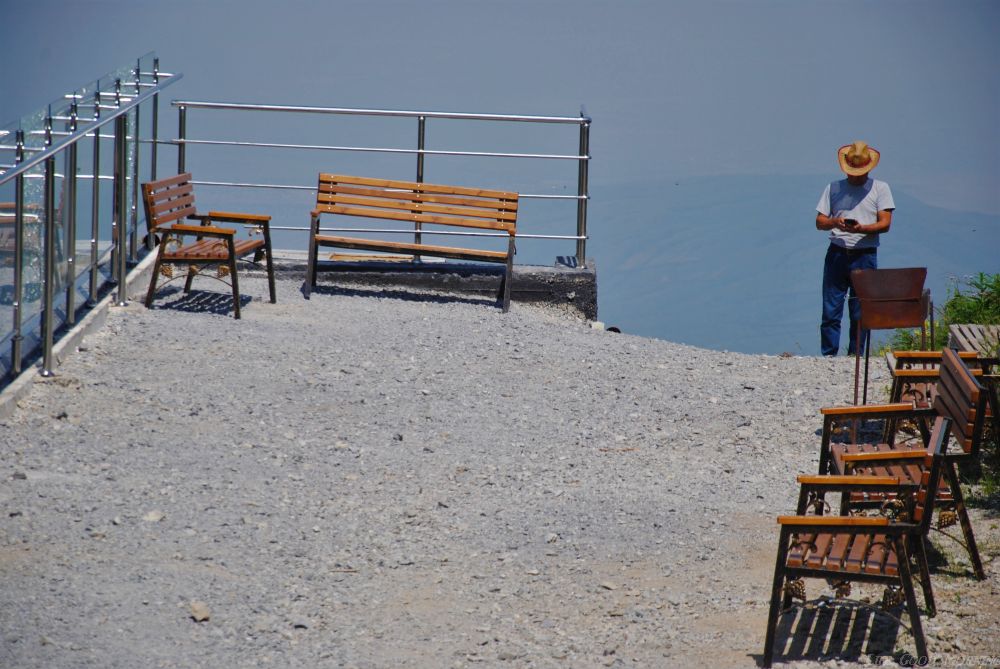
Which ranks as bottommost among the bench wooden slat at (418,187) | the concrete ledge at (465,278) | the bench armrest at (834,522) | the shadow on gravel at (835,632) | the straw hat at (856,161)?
the shadow on gravel at (835,632)

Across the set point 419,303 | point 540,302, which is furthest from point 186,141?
point 540,302

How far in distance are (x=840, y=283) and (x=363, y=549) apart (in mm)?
4915

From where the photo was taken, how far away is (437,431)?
229 inches

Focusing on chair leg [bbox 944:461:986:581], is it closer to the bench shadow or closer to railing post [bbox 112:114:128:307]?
the bench shadow

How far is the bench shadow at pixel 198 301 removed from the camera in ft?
25.1

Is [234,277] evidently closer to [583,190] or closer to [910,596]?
[583,190]

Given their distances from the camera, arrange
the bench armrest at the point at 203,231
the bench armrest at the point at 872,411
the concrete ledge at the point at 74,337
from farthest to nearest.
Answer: the bench armrest at the point at 203,231
the concrete ledge at the point at 74,337
the bench armrest at the point at 872,411

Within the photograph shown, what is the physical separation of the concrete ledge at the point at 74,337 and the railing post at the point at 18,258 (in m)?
0.10

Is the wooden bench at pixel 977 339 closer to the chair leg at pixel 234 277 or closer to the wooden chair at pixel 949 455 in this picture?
the wooden chair at pixel 949 455

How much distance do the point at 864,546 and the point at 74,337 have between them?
4357 mm

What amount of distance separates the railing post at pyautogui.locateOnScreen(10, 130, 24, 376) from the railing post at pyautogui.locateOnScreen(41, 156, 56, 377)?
148 millimetres

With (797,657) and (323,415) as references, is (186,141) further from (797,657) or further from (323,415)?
(797,657)

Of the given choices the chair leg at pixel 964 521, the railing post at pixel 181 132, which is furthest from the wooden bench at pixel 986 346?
the railing post at pixel 181 132

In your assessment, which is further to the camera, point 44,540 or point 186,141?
point 186,141
